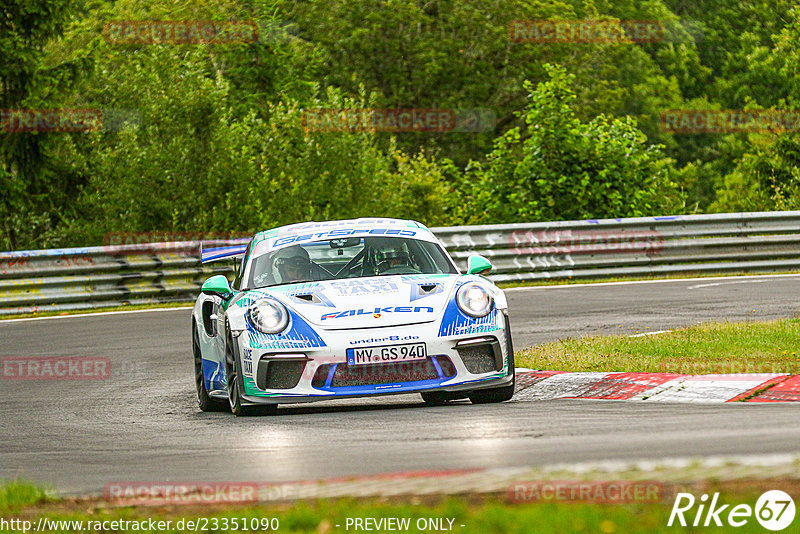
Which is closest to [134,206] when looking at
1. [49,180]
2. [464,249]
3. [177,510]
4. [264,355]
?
[49,180]

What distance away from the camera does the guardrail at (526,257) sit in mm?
20016

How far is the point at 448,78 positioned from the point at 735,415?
4689 cm

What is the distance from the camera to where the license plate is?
9008 mm

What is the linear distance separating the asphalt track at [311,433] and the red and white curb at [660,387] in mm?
377

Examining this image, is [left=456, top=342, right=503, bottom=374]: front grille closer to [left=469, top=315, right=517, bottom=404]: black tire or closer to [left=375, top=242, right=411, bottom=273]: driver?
[left=469, top=315, right=517, bottom=404]: black tire

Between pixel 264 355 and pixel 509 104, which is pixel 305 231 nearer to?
pixel 264 355

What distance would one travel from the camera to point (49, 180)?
30.4 m
